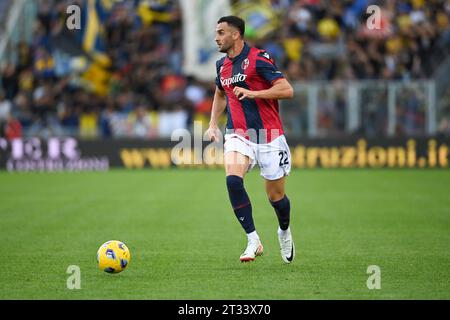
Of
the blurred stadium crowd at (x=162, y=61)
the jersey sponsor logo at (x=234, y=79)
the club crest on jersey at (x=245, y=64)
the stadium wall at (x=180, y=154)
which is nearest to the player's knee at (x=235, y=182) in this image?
the jersey sponsor logo at (x=234, y=79)

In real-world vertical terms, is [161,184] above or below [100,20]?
below

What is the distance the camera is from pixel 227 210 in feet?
50.1

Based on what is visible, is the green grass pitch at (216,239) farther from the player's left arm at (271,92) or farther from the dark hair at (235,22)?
the dark hair at (235,22)

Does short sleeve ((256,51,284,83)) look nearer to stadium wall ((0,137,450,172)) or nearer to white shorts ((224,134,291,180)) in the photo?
white shorts ((224,134,291,180))

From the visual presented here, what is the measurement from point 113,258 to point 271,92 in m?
2.24

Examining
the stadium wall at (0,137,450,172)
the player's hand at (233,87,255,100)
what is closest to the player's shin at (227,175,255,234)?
the player's hand at (233,87,255,100)

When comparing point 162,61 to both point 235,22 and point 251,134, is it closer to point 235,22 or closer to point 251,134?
point 235,22

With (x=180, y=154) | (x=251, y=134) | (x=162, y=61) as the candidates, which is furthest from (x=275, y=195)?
(x=162, y=61)

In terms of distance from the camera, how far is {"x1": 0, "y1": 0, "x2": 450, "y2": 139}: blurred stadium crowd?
27578mm

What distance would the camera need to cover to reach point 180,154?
90.6 ft

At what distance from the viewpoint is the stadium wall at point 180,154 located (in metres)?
26.7

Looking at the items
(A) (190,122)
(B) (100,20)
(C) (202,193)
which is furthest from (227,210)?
(B) (100,20)
